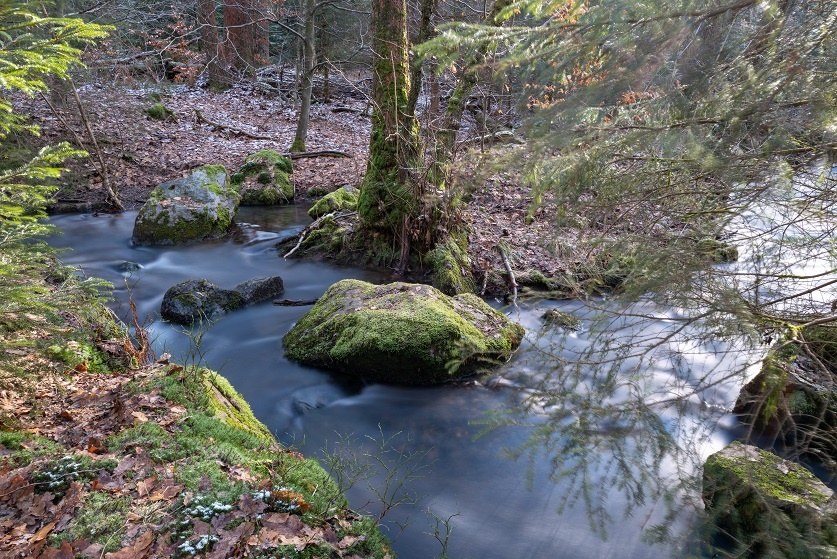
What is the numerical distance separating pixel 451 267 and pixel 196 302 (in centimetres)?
360

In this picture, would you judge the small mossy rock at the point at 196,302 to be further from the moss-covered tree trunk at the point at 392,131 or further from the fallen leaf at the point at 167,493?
the fallen leaf at the point at 167,493

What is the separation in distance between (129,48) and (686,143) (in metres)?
15.8

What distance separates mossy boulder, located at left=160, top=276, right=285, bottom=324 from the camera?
7207mm

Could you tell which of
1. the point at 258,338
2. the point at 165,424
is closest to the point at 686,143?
the point at 165,424

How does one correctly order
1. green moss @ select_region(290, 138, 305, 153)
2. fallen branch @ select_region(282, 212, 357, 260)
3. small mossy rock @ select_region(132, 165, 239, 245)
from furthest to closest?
green moss @ select_region(290, 138, 305, 153) < small mossy rock @ select_region(132, 165, 239, 245) < fallen branch @ select_region(282, 212, 357, 260)

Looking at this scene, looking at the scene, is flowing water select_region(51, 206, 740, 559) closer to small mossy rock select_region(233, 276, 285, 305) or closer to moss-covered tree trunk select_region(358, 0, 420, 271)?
small mossy rock select_region(233, 276, 285, 305)

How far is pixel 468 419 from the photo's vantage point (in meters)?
5.57

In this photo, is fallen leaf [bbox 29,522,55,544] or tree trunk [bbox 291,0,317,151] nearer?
fallen leaf [bbox 29,522,55,544]

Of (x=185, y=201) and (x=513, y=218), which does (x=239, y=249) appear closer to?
(x=185, y=201)

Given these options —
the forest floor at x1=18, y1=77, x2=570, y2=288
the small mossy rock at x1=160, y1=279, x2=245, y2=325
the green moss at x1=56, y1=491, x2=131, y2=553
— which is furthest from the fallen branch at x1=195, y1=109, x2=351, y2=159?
the green moss at x1=56, y1=491, x2=131, y2=553

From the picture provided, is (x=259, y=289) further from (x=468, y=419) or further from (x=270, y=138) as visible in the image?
(x=270, y=138)

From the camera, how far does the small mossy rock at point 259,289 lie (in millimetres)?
7793

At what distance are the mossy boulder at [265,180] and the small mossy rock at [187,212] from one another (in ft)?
4.00

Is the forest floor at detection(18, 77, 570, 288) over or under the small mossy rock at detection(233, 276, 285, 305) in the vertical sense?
over
